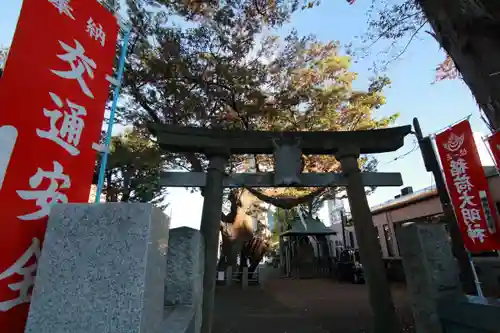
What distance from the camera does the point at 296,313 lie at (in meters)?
6.99

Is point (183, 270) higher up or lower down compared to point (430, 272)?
higher up

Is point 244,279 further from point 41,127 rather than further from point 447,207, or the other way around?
point 41,127

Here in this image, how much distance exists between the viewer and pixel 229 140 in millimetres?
5172

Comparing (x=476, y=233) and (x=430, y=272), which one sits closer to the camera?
(x=430, y=272)

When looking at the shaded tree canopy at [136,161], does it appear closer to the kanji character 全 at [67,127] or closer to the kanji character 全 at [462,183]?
the kanji character 全 at [67,127]

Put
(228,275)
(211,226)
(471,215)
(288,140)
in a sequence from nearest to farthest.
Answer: (471,215), (211,226), (288,140), (228,275)

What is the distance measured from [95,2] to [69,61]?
2.49 feet

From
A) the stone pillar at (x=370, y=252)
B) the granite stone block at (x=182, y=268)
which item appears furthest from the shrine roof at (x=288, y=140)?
the granite stone block at (x=182, y=268)

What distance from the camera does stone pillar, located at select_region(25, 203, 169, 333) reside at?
1302 mm

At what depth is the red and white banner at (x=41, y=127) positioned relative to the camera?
153 cm

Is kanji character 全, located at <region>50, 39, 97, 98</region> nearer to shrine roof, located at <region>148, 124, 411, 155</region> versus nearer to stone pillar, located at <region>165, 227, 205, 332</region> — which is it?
stone pillar, located at <region>165, 227, 205, 332</region>

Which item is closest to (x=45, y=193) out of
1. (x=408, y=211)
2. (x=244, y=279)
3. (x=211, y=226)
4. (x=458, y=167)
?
(x=211, y=226)

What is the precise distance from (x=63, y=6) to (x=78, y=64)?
0.42 metres

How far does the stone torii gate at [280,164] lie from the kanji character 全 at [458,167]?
82cm
